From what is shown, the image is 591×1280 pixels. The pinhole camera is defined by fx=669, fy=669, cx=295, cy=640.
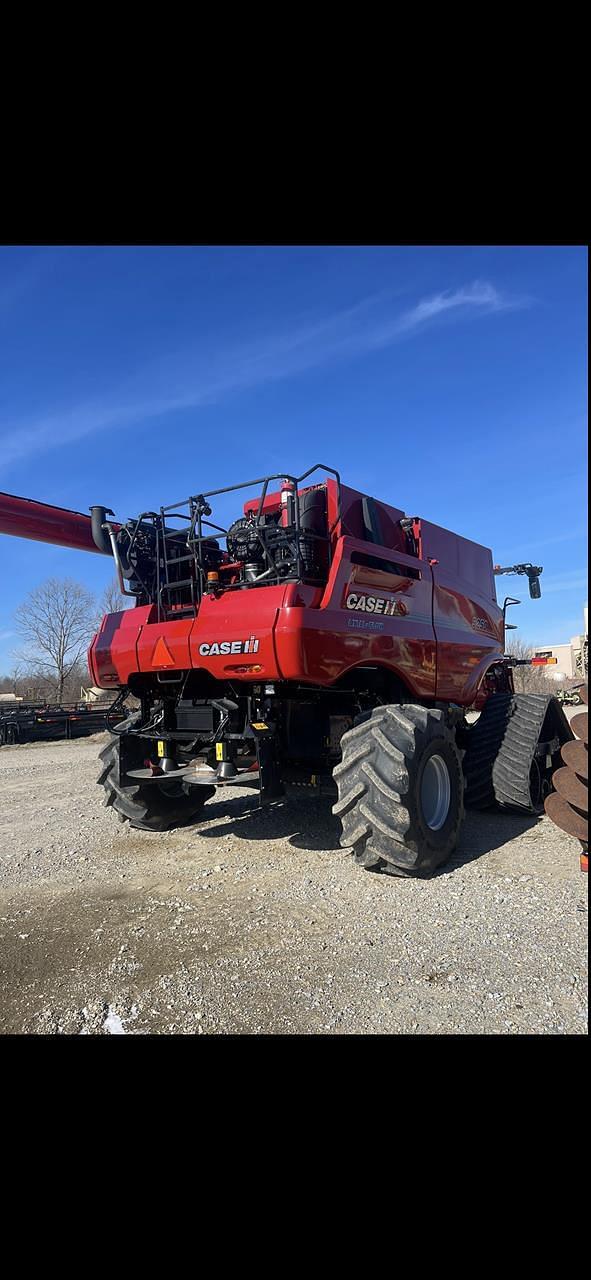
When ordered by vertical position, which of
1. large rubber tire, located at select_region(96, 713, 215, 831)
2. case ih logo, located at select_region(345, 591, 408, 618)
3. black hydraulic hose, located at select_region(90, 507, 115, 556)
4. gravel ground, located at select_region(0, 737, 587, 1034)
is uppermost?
black hydraulic hose, located at select_region(90, 507, 115, 556)

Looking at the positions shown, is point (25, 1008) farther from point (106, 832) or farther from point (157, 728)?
point (106, 832)

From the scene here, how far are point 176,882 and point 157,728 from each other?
1.57 meters

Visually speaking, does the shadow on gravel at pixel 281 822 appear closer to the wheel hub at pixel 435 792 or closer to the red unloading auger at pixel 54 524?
the wheel hub at pixel 435 792

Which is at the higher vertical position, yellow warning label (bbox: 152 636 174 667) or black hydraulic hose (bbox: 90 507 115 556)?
black hydraulic hose (bbox: 90 507 115 556)

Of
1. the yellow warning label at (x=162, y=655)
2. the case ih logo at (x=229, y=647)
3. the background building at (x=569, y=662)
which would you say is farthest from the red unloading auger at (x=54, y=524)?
the background building at (x=569, y=662)

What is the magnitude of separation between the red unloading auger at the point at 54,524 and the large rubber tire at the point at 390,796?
9.90ft

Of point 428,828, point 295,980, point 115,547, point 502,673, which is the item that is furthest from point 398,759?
point 502,673

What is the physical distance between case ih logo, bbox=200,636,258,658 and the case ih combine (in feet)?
0.04

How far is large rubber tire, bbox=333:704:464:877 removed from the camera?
464 cm

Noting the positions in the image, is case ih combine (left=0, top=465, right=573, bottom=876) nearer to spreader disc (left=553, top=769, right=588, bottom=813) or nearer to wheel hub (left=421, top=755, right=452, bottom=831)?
wheel hub (left=421, top=755, right=452, bottom=831)

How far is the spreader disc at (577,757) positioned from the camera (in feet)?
12.3

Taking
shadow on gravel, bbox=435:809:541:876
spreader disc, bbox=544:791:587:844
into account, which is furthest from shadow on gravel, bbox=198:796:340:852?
spreader disc, bbox=544:791:587:844

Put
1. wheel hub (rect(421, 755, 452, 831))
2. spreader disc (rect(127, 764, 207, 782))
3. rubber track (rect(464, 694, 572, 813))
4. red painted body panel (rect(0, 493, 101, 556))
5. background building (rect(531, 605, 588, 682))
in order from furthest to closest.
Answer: background building (rect(531, 605, 588, 682)) < rubber track (rect(464, 694, 572, 813)) < red painted body panel (rect(0, 493, 101, 556)) < spreader disc (rect(127, 764, 207, 782)) < wheel hub (rect(421, 755, 452, 831))

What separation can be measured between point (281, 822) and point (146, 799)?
4.50ft
